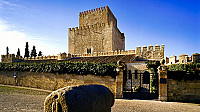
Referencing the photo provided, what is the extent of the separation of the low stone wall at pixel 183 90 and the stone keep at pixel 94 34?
19489mm

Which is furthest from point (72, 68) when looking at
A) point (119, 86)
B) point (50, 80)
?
point (119, 86)

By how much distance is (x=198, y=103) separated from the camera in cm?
907

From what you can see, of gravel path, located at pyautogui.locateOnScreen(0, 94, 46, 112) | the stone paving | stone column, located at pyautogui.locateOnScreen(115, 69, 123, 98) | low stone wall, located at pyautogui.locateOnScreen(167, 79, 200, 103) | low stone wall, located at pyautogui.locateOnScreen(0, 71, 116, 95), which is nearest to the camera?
gravel path, located at pyautogui.locateOnScreen(0, 94, 46, 112)

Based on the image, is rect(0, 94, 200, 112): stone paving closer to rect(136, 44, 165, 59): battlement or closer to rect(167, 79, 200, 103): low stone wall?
rect(167, 79, 200, 103): low stone wall

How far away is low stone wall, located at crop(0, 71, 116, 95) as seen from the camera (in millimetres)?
11500

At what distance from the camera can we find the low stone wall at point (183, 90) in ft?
30.2

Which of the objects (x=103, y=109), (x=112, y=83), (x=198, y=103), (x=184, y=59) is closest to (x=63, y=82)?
(x=112, y=83)

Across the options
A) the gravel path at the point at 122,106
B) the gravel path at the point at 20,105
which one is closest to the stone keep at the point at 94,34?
the gravel path at the point at 122,106

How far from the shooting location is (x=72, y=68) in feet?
43.1

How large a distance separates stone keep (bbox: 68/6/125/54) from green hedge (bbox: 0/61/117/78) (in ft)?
51.5

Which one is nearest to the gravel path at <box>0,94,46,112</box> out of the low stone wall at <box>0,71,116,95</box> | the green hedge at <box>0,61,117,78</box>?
the low stone wall at <box>0,71,116,95</box>

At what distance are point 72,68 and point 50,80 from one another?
328 centimetres

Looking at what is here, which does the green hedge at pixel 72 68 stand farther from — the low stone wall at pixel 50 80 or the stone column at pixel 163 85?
the stone column at pixel 163 85

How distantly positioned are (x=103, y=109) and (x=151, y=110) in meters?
4.19
